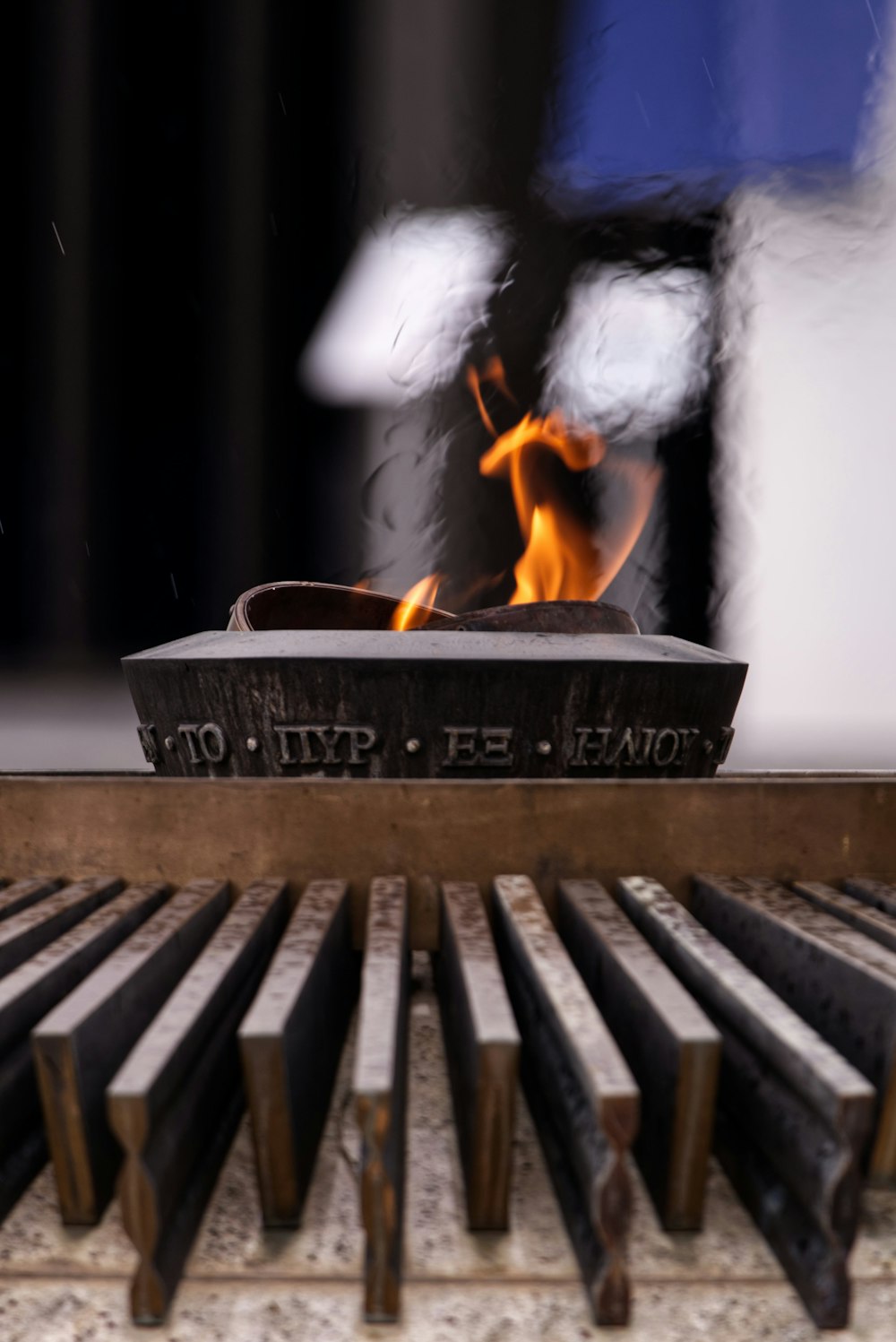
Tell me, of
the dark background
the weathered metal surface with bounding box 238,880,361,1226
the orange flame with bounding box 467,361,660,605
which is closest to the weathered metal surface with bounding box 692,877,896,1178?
the weathered metal surface with bounding box 238,880,361,1226

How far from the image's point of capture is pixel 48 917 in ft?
1.72

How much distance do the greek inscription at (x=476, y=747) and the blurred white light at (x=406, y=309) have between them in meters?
2.07

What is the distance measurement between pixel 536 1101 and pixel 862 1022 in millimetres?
150

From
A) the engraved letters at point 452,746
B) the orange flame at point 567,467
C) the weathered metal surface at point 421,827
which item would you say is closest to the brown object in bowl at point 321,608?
the engraved letters at point 452,746

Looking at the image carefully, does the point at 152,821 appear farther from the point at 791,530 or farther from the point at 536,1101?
the point at 791,530

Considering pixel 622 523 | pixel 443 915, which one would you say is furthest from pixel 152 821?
pixel 622 523

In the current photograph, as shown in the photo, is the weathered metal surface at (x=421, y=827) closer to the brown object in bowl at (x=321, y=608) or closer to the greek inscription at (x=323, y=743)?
the greek inscription at (x=323, y=743)

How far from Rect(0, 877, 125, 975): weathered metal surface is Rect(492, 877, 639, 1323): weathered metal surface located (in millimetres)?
243

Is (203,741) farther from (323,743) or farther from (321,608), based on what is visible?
(321,608)

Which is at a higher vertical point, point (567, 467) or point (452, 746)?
point (567, 467)

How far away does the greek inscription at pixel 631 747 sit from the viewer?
782mm

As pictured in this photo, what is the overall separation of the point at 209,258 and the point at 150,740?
213 centimetres

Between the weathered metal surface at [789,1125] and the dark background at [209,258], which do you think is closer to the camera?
the weathered metal surface at [789,1125]

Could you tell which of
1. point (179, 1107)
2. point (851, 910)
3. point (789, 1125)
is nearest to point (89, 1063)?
point (179, 1107)
